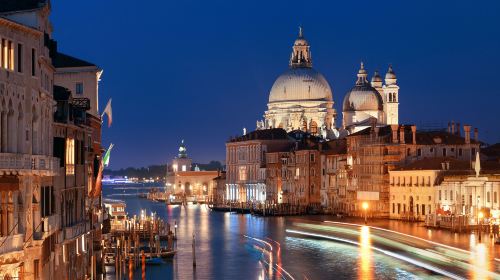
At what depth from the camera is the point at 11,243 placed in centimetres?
1634

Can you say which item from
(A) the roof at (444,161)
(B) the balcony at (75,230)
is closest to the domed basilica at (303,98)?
(A) the roof at (444,161)

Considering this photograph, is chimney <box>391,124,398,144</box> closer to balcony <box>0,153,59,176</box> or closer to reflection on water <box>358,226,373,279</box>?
reflection on water <box>358,226,373,279</box>

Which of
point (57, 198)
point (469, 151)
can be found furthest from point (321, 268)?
point (469, 151)

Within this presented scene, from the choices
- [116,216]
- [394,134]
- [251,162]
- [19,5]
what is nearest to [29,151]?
[19,5]

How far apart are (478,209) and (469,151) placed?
45.7 feet

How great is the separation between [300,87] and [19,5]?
311 feet

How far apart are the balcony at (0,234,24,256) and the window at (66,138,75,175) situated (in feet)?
26.0

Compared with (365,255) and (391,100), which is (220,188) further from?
(365,255)

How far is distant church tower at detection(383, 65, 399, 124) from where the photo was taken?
101250 millimetres

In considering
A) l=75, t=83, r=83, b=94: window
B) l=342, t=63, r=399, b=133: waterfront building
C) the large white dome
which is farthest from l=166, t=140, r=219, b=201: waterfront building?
l=75, t=83, r=83, b=94: window

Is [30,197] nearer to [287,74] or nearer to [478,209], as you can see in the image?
[478,209]

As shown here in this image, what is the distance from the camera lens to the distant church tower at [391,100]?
101250mm

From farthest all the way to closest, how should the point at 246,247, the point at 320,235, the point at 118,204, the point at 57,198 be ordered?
the point at 118,204
the point at 320,235
the point at 246,247
the point at 57,198

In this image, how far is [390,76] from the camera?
10138 cm
